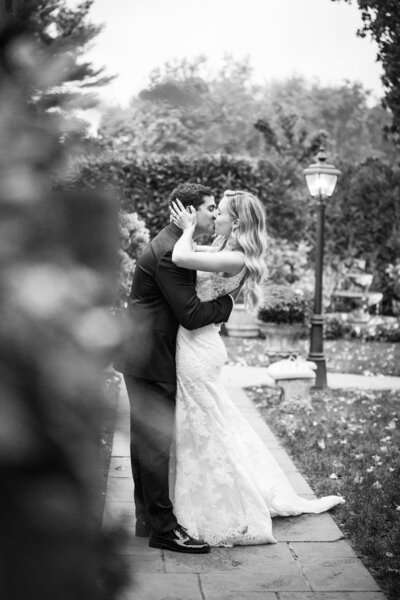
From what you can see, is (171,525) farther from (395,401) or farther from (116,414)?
(395,401)

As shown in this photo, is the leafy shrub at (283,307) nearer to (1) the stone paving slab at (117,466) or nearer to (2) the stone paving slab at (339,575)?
(2) the stone paving slab at (339,575)

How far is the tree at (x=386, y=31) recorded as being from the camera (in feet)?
24.8

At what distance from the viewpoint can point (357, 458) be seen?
5.82 meters

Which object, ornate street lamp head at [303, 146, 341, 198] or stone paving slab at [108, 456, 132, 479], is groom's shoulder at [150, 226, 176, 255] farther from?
ornate street lamp head at [303, 146, 341, 198]

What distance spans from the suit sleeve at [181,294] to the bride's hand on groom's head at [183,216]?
0.17 meters

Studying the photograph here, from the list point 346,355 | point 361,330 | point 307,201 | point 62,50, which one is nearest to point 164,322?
point 62,50

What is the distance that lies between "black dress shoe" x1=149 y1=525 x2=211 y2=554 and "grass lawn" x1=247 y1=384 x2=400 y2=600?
0.85 meters

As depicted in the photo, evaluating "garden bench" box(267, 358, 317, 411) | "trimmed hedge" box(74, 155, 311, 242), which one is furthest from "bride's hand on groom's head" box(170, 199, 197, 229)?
"trimmed hedge" box(74, 155, 311, 242)

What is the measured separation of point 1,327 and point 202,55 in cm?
3713

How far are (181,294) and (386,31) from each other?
5585mm

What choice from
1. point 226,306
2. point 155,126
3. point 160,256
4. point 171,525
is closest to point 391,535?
point 171,525

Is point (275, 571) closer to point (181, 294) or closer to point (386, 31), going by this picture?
point (181, 294)

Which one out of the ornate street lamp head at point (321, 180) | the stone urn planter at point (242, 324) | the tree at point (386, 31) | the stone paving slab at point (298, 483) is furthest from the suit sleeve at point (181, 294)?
the stone urn planter at point (242, 324)

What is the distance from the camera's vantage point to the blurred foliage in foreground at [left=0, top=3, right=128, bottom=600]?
0.78 metres
